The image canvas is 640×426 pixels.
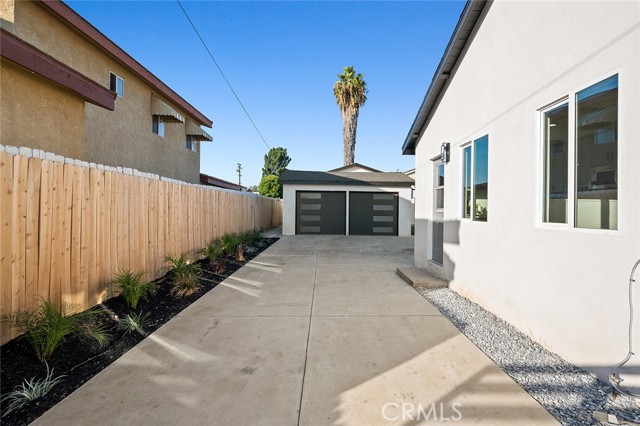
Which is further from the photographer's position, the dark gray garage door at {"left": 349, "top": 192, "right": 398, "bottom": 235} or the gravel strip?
the dark gray garage door at {"left": 349, "top": 192, "right": 398, "bottom": 235}

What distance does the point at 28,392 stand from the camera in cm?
229

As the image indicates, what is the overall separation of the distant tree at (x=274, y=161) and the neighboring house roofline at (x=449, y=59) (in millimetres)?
44215

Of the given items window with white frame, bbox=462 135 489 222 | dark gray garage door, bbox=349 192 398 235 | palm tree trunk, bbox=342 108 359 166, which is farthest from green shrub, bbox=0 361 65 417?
palm tree trunk, bbox=342 108 359 166

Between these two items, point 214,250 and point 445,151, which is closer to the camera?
point 445,151

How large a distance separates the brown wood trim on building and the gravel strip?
707cm

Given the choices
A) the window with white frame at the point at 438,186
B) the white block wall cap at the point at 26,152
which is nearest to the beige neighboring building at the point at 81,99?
the white block wall cap at the point at 26,152

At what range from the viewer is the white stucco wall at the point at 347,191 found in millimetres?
14867

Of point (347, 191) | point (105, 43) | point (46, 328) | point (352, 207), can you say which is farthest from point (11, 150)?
point (352, 207)

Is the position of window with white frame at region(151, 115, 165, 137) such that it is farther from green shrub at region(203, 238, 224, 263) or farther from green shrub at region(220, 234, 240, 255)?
green shrub at region(203, 238, 224, 263)

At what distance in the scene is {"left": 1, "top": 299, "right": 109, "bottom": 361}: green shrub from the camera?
9.09 ft

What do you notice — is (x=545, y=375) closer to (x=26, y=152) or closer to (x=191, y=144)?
(x=26, y=152)

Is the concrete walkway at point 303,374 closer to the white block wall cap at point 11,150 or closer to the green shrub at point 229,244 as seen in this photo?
the white block wall cap at point 11,150

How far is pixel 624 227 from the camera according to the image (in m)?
2.28

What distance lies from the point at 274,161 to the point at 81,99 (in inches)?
1795
